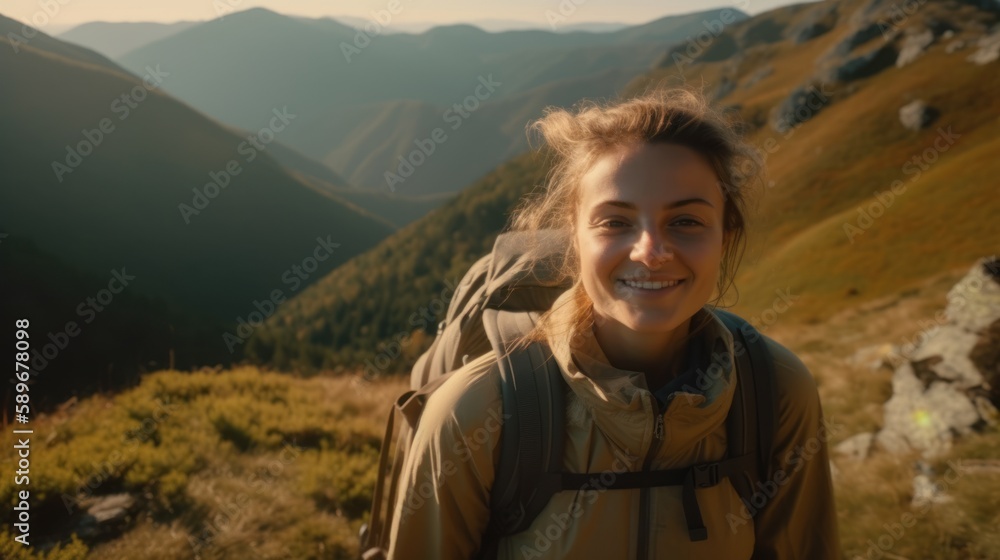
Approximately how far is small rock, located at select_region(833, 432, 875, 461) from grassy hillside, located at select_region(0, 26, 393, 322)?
8954cm

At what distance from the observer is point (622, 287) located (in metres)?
2.17

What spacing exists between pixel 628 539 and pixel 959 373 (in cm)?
615

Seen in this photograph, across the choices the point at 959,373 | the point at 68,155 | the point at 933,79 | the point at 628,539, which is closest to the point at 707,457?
the point at 628,539

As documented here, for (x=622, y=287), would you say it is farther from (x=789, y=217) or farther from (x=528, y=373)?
(x=789, y=217)

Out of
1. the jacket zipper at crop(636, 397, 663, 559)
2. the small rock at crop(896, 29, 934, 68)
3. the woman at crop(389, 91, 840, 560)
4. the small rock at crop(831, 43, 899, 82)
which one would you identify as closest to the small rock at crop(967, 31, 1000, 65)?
the small rock at crop(896, 29, 934, 68)

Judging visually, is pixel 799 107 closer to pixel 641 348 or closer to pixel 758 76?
pixel 758 76

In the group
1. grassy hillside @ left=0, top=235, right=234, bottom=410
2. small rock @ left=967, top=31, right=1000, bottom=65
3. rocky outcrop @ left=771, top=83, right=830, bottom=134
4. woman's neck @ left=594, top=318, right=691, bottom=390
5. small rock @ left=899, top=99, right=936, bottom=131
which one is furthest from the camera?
rocky outcrop @ left=771, top=83, right=830, bottom=134

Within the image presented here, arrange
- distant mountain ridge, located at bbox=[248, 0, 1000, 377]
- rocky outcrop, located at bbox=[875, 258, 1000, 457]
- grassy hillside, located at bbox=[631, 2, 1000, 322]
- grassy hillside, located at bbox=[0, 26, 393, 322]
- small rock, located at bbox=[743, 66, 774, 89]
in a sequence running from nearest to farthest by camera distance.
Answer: rocky outcrop, located at bbox=[875, 258, 1000, 457] → distant mountain ridge, located at bbox=[248, 0, 1000, 377] → grassy hillside, located at bbox=[631, 2, 1000, 322] → small rock, located at bbox=[743, 66, 774, 89] → grassy hillside, located at bbox=[0, 26, 393, 322]

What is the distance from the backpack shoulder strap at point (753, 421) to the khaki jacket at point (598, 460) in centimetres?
3

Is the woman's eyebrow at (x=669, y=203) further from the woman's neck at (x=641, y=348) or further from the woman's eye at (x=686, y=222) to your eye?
the woman's neck at (x=641, y=348)

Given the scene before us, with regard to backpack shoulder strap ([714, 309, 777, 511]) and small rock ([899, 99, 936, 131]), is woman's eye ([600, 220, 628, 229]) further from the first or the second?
small rock ([899, 99, 936, 131])

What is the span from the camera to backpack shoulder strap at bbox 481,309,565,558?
2.04 meters

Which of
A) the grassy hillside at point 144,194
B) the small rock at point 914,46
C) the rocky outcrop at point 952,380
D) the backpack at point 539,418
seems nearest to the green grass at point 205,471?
the backpack at point 539,418

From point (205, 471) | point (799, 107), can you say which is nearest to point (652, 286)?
point (205, 471)
